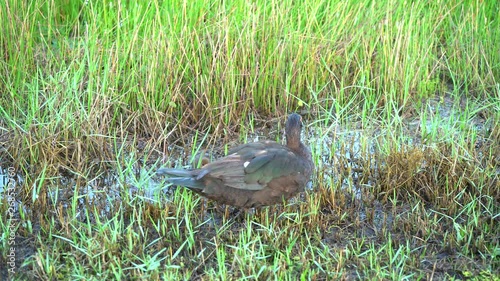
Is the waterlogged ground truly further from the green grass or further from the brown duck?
the brown duck

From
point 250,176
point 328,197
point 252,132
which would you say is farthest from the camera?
point 252,132

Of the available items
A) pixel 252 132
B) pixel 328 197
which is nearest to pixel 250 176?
pixel 328 197

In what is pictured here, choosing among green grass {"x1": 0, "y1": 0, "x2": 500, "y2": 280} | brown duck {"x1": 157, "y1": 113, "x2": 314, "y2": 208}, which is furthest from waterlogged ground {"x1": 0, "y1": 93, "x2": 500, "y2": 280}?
brown duck {"x1": 157, "y1": 113, "x2": 314, "y2": 208}

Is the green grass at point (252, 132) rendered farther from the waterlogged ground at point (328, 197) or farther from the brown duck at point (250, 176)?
the brown duck at point (250, 176)

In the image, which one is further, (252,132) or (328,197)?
(252,132)

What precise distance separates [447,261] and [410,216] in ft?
1.71

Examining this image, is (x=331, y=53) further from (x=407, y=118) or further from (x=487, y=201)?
(x=487, y=201)

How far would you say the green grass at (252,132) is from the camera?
470 cm

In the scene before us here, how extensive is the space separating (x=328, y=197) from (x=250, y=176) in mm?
623

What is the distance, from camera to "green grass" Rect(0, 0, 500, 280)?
4.70 metres

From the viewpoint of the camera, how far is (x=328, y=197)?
529 centimetres

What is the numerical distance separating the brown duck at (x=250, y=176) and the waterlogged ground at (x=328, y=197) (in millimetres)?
152

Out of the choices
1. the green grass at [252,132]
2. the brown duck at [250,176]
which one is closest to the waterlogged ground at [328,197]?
the green grass at [252,132]

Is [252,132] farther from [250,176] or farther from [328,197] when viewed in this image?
[250,176]
